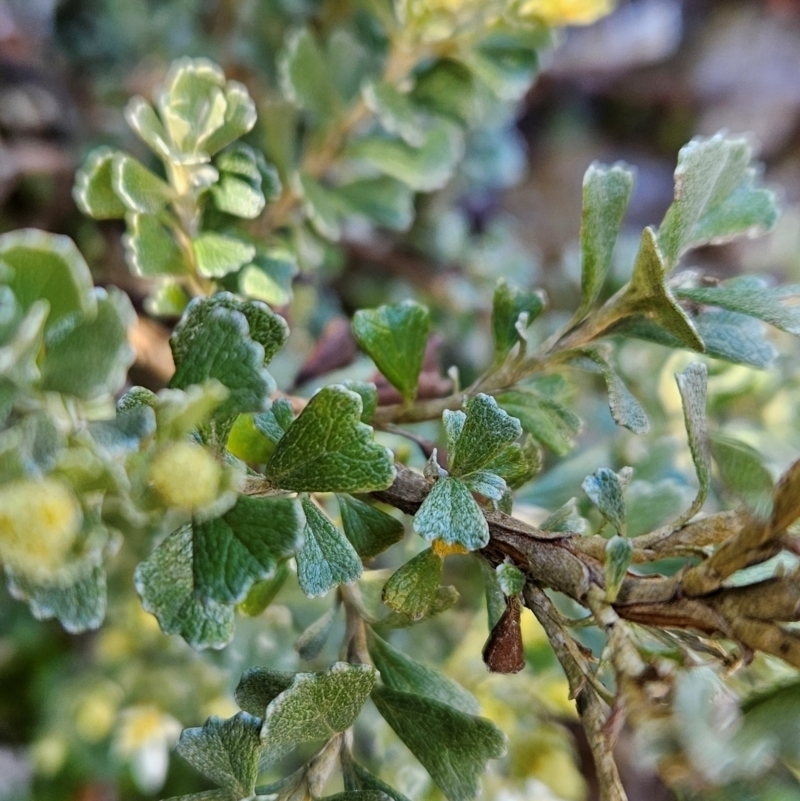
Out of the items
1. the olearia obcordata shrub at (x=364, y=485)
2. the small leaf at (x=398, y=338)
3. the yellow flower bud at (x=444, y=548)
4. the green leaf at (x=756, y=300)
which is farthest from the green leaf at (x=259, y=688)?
the green leaf at (x=756, y=300)

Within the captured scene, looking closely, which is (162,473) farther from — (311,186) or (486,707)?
(486,707)

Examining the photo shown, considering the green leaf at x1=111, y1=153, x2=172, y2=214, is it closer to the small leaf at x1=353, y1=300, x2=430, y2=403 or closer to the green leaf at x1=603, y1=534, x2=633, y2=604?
the small leaf at x1=353, y1=300, x2=430, y2=403

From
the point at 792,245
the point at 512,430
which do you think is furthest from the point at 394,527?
the point at 792,245

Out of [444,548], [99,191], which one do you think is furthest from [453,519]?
[99,191]

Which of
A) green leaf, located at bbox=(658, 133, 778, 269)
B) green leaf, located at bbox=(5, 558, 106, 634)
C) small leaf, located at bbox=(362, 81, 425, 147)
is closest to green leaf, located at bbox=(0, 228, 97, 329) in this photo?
green leaf, located at bbox=(5, 558, 106, 634)

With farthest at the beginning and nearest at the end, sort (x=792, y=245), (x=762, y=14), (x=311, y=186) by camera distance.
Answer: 1. (x=762, y=14)
2. (x=792, y=245)
3. (x=311, y=186)

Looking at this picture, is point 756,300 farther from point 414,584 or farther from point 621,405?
point 414,584
